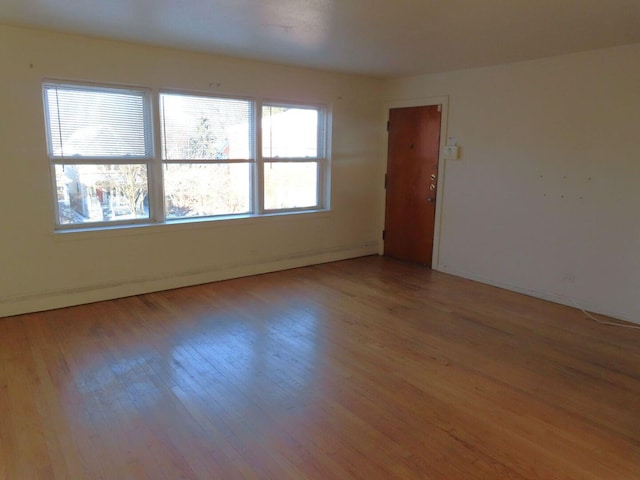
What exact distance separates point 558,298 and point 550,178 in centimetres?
120

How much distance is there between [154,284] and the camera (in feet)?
15.0

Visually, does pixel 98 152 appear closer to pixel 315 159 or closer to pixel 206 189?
pixel 206 189

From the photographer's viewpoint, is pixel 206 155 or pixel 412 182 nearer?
pixel 206 155

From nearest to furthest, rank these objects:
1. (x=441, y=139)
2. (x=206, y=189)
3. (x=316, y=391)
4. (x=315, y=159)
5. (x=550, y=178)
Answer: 1. (x=316, y=391)
2. (x=550, y=178)
3. (x=206, y=189)
4. (x=441, y=139)
5. (x=315, y=159)

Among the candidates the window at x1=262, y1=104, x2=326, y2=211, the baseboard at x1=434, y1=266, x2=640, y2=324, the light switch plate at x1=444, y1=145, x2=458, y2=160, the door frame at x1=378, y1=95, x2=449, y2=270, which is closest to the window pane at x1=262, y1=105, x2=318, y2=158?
the window at x1=262, y1=104, x2=326, y2=211

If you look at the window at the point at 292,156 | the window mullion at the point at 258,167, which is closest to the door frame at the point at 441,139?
the window at the point at 292,156

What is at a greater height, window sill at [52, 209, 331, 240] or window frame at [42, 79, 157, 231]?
window frame at [42, 79, 157, 231]

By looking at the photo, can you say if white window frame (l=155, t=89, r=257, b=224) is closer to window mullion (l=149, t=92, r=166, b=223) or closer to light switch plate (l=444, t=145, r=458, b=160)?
window mullion (l=149, t=92, r=166, b=223)

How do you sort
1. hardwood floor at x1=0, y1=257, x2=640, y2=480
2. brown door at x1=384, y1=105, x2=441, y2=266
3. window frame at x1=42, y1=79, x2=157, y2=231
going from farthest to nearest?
brown door at x1=384, y1=105, x2=441, y2=266 < window frame at x1=42, y1=79, x2=157, y2=231 < hardwood floor at x1=0, y1=257, x2=640, y2=480

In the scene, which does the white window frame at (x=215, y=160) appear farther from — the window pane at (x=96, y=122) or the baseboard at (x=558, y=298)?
the baseboard at (x=558, y=298)

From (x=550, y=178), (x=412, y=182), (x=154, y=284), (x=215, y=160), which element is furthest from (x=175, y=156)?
(x=550, y=178)

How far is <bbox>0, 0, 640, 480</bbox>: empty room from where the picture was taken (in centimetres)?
236

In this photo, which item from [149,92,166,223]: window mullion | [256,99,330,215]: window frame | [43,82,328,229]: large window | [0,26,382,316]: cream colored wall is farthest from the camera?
[256,99,330,215]: window frame

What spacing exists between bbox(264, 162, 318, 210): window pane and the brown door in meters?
1.10
